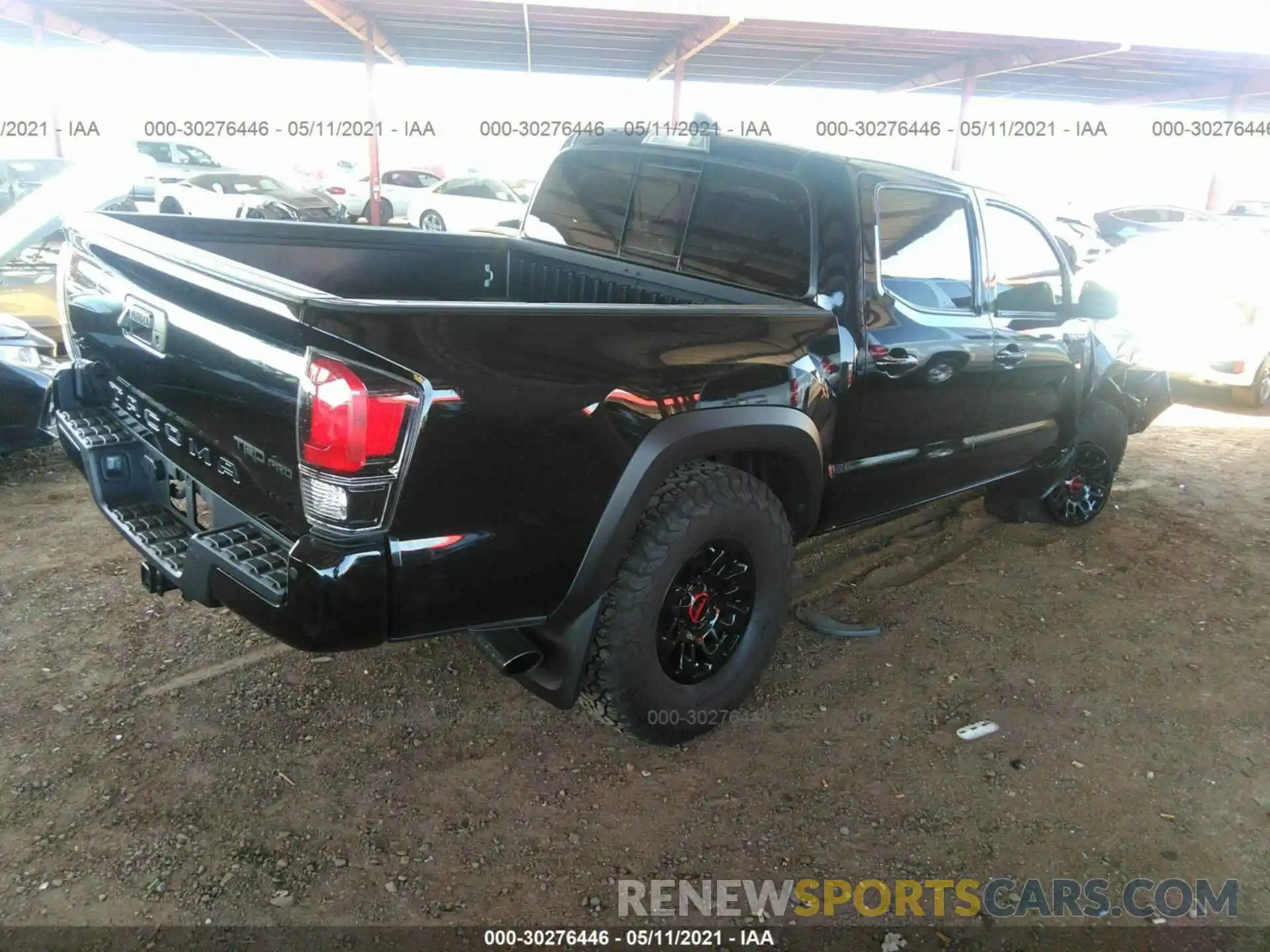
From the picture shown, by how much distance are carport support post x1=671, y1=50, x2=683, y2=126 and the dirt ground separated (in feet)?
52.8

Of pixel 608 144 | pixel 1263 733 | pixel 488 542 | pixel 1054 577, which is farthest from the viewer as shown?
pixel 1054 577

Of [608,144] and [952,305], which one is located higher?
[608,144]

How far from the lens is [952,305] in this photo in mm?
3514

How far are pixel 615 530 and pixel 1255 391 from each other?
7.90 metres

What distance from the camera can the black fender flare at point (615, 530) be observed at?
239 centimetres

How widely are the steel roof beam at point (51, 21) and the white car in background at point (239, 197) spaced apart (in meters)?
5.21

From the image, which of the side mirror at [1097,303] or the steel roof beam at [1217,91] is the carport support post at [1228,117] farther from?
the side mirror at [1097,303]

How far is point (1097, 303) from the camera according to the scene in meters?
4.11

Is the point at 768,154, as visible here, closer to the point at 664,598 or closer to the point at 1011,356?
the point at 1011,356

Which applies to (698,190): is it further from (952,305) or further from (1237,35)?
(1237,35)

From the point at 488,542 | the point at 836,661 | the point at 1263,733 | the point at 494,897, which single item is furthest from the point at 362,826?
the point at 1263,733

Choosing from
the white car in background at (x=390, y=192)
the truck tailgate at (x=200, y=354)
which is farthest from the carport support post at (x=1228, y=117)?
the truck tailgate at (x=200, y=354)

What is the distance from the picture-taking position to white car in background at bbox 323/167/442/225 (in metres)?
18.2

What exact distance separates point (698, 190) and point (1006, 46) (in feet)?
59.3
